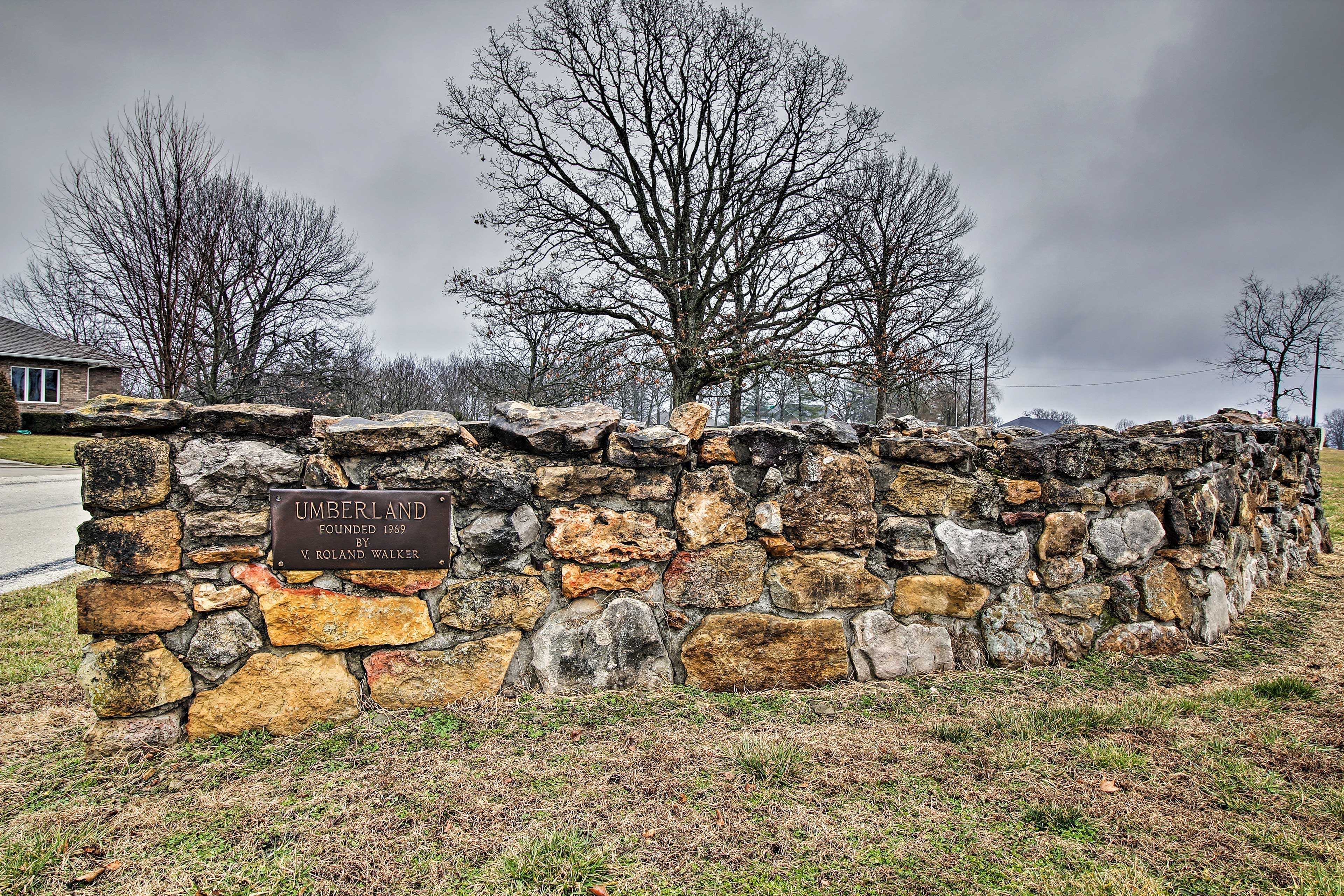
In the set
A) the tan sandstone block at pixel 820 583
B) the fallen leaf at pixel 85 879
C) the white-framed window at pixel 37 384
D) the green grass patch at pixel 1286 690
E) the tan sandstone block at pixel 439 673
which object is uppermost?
the white-framed window at pixel 37 384

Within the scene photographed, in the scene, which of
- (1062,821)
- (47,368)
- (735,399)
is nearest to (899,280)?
(735,399)

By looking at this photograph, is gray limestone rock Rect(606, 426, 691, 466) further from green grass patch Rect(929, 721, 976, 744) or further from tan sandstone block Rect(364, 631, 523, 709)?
green grass patch Rect(929, 721, 976, 744)

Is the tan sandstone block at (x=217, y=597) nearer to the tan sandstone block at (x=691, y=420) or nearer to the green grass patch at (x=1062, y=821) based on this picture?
the tan sandstone block at (x=691, y=420)

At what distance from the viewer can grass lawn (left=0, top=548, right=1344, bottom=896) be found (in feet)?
5.35

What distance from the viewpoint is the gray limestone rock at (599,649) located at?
2.64 metres

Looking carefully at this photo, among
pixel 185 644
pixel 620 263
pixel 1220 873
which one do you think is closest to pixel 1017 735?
pixel 1220 873

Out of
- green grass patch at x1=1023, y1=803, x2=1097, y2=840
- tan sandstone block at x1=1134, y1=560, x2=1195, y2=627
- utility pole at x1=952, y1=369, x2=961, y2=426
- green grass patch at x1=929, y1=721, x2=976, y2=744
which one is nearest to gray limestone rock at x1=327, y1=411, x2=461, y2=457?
green grass patch at x1=929, y1=721, x2=976, y2=744

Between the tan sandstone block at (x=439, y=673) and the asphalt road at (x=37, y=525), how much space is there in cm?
299

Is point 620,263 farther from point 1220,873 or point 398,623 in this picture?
point 1220,873

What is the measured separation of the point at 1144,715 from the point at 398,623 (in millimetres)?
3171

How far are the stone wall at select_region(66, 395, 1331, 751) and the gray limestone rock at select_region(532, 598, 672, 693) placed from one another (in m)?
0.01

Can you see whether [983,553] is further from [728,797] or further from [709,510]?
[728,797]

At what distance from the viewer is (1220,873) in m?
1.61

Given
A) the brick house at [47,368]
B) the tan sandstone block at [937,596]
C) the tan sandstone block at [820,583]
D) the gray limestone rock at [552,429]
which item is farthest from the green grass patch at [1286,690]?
the brick house at [47,368]
